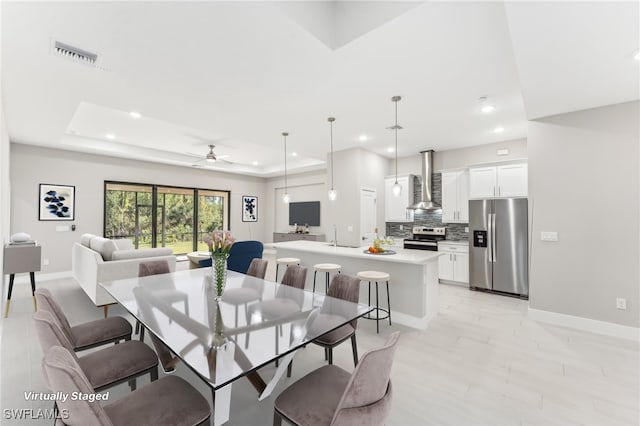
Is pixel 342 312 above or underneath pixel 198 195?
underneath

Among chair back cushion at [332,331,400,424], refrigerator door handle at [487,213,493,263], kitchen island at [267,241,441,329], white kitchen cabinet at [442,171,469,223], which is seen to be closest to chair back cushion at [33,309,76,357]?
chair back cushion at [332,331,400,424]

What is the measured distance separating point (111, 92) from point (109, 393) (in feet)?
10.1

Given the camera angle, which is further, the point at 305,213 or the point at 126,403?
the point at 305,213

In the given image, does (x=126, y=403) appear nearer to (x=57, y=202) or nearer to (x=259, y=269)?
(x=259, y=269)

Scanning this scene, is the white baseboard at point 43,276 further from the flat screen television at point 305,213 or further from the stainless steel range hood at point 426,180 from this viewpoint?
the stainless steel range hood at point 426,180

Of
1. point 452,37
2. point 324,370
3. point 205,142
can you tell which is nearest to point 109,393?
point 324,370

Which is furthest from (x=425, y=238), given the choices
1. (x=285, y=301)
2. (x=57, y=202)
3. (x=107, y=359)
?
(x=57, y=202)

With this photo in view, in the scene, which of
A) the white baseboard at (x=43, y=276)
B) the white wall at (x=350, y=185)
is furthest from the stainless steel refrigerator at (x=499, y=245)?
the white baseboard at (x=43, y=276)

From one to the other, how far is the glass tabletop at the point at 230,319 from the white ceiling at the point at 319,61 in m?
2.10

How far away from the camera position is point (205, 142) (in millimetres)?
6270

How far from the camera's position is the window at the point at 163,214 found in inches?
275

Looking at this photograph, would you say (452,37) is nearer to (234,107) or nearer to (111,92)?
(234,107)

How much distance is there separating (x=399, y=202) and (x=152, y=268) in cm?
513

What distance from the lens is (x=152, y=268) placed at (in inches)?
137
